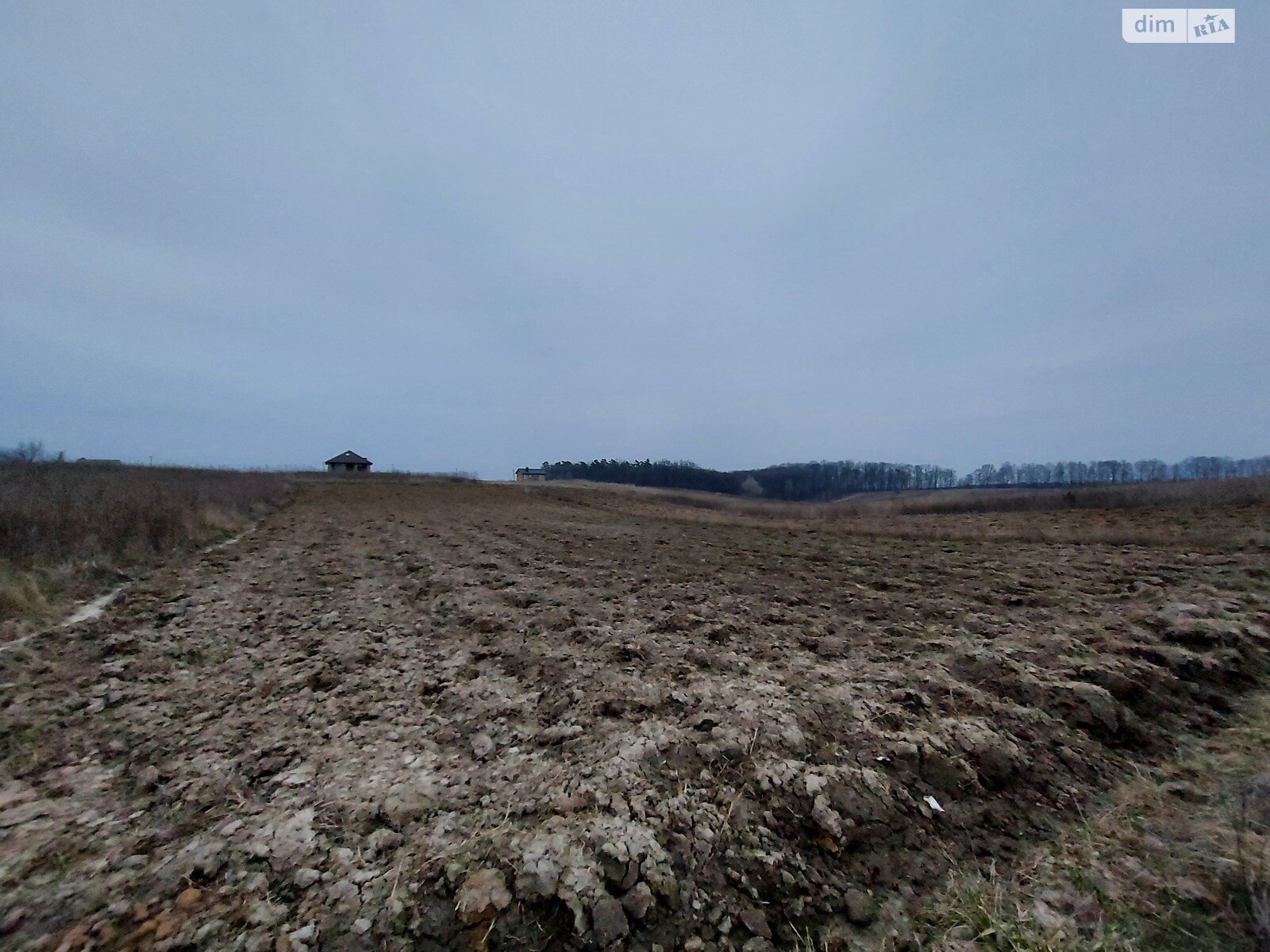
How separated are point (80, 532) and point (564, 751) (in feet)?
38.3

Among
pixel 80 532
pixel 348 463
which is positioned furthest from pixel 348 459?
pixel 80 532

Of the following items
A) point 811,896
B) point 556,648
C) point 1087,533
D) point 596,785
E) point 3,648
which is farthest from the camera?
point 1087,533

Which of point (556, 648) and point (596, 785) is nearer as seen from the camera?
point (596, 785)

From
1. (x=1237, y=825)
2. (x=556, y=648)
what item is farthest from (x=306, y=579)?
(x=1237, y=825)

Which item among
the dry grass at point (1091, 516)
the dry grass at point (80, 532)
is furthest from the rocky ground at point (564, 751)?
the dry grass at point (1091, 516)

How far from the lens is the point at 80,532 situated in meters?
9.43

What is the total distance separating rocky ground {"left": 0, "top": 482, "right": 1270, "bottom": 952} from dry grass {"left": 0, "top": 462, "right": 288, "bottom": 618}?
57.1 inches

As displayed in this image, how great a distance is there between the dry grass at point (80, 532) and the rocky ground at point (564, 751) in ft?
4.75

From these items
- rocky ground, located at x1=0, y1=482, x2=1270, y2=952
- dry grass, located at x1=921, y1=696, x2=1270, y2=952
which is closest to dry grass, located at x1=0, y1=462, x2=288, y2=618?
rocky ground, located at x1=0, y1=482, x2=1270, y2=952

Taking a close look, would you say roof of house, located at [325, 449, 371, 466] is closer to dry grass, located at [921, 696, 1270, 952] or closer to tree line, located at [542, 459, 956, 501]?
tree line, located at [542, 459, 956, 501]

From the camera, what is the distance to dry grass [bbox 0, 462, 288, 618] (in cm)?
718

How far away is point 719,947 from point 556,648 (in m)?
3.84

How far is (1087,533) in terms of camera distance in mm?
14445

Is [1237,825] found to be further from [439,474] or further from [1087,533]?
[439,474]
